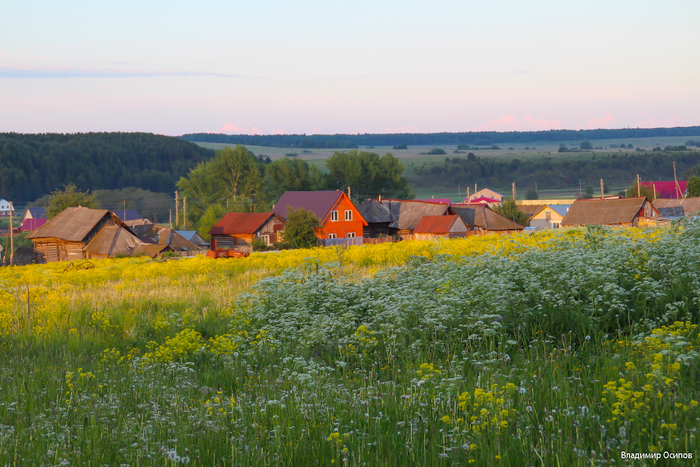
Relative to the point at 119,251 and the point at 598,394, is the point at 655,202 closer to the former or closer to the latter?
the point at 119,251

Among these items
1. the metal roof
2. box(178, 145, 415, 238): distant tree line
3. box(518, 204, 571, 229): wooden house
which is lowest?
box(518, 204, 571, 229): wooden house

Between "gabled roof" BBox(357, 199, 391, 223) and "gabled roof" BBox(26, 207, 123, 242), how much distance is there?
3306 centimetres

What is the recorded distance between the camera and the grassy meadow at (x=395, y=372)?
10.9ft

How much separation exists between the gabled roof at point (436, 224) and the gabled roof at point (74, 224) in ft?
105

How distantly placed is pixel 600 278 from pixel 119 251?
41851 millimetres

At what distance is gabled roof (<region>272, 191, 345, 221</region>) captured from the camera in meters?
60.2

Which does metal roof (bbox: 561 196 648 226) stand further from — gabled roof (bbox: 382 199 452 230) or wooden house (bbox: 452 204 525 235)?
gabled roof (bbox: 382 199 452 230)

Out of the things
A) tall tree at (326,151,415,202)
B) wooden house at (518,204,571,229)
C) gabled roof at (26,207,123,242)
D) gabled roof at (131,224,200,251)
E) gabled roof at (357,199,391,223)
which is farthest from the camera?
tall tree at (326,151,415,202)

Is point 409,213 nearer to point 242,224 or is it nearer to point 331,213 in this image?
point 331,213

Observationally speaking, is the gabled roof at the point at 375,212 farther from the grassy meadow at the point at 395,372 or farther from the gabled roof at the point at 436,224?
the grassy meadow at the point at 395,372

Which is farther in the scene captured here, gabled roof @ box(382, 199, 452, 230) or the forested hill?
the forested hill

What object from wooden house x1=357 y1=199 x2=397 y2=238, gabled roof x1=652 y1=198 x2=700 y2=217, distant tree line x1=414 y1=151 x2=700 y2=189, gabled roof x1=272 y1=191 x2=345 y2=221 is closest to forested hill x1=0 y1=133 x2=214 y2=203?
distant tree line x1=414 y1=151 x2=700 y2=189

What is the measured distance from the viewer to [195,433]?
12.3ft

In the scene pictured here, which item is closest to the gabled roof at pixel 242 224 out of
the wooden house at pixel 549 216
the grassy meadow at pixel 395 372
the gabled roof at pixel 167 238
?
the gabled roof at pixel 167 238
